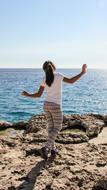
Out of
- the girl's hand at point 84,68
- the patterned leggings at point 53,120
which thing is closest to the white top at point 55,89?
the patterned leggings at point 53,120

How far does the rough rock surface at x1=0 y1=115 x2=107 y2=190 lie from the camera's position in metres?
7.55

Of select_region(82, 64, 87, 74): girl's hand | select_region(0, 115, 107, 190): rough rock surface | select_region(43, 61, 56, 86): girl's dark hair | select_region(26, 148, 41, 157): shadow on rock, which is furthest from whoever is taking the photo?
select_region(26, 148, 41, 157): shadow on rock

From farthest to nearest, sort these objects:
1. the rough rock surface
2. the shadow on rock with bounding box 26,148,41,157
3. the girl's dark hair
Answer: the shadow on rock with bounding box 26,148,41,157, the girl's dark hair, the rough rock surface

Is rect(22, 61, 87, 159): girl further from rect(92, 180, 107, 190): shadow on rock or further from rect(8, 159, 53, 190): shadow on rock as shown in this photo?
rect(92, 180, 107, 190): shadow on rock

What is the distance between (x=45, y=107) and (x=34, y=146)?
135cm

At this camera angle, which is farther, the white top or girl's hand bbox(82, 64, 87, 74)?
girl's hand bbox(82, 64, 87, 74)

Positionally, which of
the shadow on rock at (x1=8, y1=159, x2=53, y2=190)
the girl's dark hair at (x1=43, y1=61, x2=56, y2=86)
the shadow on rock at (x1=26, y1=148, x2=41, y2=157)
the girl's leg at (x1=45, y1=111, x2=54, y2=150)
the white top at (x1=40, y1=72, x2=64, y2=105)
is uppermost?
the girl's dark hair at (x1=43, y1=61, x2=56, y2=86)

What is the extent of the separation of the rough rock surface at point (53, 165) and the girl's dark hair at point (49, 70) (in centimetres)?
160

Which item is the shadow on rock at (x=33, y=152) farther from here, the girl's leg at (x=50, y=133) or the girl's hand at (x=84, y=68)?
the girl's hand at (x=84, y=68)

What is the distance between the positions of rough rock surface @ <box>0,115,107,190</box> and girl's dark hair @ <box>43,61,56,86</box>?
1.60m

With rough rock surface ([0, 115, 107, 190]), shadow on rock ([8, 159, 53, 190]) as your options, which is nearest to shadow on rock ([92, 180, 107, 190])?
rough rock surface ([0, 115, 107, 190])

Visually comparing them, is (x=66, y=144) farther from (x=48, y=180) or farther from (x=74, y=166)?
(x=48, y=180)

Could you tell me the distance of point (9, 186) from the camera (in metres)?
7.48

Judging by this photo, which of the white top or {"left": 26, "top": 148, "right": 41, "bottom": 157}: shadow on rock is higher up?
the white top
